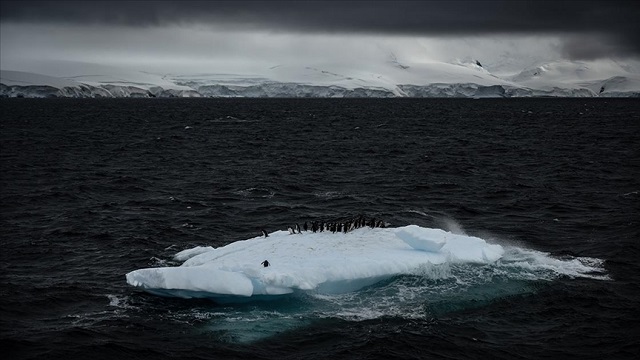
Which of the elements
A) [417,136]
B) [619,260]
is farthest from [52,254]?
[417,136]

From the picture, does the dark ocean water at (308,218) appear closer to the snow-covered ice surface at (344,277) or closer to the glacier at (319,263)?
the snow-covered ice surface at (344,277)

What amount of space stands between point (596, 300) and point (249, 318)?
11.7 meters

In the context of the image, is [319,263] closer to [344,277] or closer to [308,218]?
[344,277]

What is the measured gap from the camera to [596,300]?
22.3m

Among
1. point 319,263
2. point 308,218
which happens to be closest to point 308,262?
point 319,263

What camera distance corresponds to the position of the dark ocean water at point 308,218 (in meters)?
19.0

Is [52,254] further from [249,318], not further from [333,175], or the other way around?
[333,175]

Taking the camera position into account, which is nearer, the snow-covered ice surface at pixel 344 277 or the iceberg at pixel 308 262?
the snow-covered ice surface at pixel 344 277

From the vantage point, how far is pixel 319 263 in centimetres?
2272

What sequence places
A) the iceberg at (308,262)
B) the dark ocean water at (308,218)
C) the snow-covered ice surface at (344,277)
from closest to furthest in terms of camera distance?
the dark ocean water at (308,218) → the snow-covered ice surface at (344,277) → the iceberg at (308,262)

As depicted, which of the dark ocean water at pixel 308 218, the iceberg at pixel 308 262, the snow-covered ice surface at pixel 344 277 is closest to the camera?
the dark ocean water at pixel 308 218

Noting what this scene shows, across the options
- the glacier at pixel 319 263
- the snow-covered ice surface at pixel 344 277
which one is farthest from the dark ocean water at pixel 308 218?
the glacier at pixel 319 263

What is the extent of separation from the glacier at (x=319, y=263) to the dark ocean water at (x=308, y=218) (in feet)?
1.84

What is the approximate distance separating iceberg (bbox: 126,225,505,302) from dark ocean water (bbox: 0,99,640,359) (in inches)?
22.2
